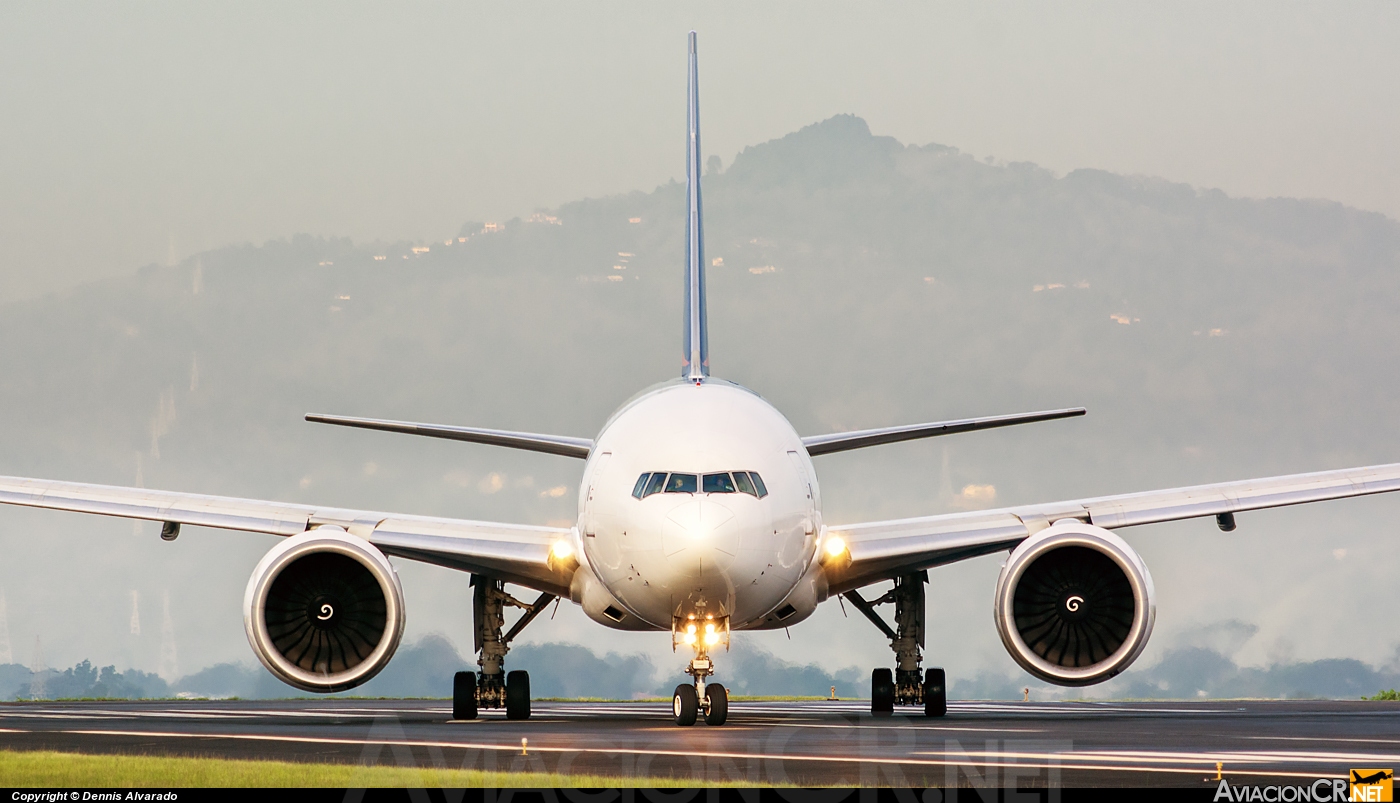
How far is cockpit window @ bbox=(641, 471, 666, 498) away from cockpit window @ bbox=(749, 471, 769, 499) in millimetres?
990

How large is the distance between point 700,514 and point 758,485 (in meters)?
0.98

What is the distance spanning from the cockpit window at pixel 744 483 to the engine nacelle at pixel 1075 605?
3667mm

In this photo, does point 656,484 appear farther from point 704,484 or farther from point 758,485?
point 758,485

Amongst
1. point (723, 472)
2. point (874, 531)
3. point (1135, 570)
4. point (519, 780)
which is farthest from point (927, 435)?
point (519, 780)

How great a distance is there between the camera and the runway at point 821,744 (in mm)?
12297

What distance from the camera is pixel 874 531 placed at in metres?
22.2

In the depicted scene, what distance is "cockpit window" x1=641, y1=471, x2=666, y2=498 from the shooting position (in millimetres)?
18734

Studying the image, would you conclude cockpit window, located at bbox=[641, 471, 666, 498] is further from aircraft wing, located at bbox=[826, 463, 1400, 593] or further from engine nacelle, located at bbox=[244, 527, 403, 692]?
engine nacelle, located at bbox=[244, 527, 403, 692]

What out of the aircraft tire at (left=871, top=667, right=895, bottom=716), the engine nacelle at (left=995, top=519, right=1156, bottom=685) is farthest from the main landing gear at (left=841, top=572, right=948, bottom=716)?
the engine nacelle at (left=995, top=519, right=1156, bottom=685)

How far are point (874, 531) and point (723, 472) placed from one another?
163 inches

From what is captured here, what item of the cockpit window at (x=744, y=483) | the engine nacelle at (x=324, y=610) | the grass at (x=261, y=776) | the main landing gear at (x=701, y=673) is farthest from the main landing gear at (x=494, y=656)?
the grass at (x=261, y=776)

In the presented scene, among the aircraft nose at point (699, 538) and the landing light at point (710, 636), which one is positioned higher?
the aircraft nose at point (699, 538)

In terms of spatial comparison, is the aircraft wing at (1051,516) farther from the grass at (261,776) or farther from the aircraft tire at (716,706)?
the grass at (261,776)

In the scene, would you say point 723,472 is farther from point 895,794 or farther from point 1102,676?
point 895,794
